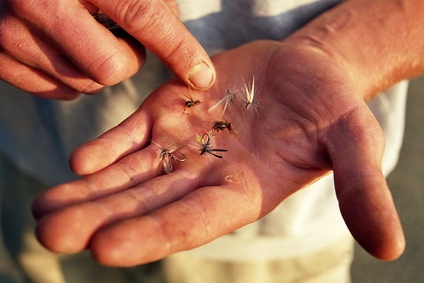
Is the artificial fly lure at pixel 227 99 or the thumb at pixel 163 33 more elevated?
the thumb at pixel 163 33

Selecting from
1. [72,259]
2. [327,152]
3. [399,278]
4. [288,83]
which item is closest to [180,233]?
[327,152]

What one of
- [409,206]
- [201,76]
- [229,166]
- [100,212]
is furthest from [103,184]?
[409,206]

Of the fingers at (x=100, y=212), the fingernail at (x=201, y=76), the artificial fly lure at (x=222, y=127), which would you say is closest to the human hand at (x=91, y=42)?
the fingernail at (x=201, y=76)

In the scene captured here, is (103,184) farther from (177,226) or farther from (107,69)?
(107,69)

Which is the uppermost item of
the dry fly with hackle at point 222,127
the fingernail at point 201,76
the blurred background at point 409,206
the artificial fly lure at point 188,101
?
the fingernail at point 201,76

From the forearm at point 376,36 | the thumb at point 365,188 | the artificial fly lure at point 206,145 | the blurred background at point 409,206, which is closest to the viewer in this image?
the thumb at point 365,188

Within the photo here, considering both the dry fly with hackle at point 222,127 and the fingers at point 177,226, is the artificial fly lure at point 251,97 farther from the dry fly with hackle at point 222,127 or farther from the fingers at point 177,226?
the fingers at point 177,226

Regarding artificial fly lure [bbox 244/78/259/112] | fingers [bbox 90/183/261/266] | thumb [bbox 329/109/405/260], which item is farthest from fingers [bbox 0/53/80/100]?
thumb [bbox 329/109/405/260]
